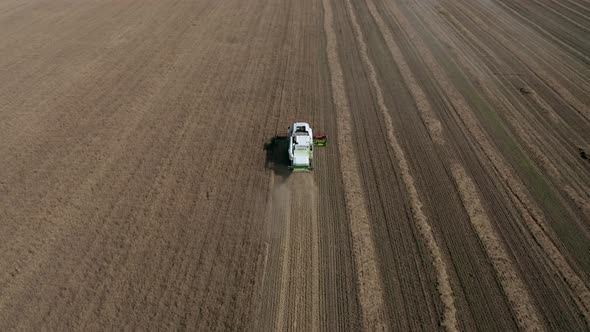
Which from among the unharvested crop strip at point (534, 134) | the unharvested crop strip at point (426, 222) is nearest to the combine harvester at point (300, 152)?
the unharvested crop strip at point (426, 222)

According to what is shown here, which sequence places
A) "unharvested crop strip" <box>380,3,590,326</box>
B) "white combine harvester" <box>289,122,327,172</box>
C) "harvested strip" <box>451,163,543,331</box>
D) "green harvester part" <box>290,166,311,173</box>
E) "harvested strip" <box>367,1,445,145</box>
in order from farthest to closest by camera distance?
"harvested strip" <box>367,1,445,145</box> < "green harvester part" <box>290,166,311,173</box> < "white combine harvester" <box>289,122,327,172</box> < "unharvested crop strip" <box>380,3,590,326</box> < "harvested strip" <box>451,163,543,331</box>

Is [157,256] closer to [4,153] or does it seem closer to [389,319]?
[389,319]

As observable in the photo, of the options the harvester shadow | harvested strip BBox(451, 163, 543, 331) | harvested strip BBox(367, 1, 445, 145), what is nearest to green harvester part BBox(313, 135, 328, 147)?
the harvester shadow

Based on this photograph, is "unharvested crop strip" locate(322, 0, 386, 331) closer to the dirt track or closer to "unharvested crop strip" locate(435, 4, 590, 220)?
the dirt track

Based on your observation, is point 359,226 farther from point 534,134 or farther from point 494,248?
point 534,134

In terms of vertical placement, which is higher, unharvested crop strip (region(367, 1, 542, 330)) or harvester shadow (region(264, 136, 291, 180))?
harvester shadow (region(264, 136, 291, 180))

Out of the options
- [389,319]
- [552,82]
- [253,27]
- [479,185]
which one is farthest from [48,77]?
[552,82]

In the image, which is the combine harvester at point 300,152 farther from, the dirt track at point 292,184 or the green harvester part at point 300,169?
the dirt track at point 292,184

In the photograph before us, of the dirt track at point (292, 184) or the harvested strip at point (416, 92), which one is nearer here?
the dirt track at point (292, 184)
